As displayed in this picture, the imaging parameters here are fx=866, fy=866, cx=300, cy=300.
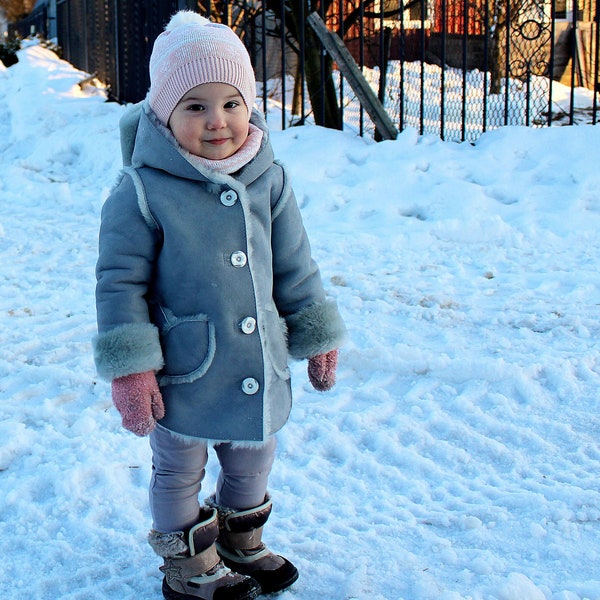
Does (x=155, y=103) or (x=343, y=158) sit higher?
(x=155, y=103)

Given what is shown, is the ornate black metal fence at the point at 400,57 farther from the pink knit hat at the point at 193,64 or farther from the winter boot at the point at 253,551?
the winter boot at the point at 253,551

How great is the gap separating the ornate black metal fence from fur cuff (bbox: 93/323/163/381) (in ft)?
19.0

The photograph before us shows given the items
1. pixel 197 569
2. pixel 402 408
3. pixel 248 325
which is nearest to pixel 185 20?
pixel 248 325

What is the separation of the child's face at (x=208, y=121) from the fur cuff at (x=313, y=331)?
454mm

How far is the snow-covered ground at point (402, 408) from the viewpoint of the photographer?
235 centimetres

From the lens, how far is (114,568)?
2.33 metres

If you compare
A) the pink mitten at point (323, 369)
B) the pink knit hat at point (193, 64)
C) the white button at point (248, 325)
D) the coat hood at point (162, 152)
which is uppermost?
the pink knit hat at point (193, 64)

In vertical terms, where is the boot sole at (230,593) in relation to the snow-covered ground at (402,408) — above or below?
above

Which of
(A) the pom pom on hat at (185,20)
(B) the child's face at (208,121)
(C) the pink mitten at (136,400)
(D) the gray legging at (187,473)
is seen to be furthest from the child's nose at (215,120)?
(D) the gray legging at (187,473)

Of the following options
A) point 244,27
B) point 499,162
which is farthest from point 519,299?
point 244,27

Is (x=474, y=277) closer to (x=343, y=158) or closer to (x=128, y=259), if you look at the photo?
(x=343, y=158)

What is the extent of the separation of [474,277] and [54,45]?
14006 millimetres

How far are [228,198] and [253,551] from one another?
92cm

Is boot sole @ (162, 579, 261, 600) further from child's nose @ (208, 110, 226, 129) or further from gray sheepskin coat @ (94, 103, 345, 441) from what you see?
child's nose @ (208, 110, 226, 129)
